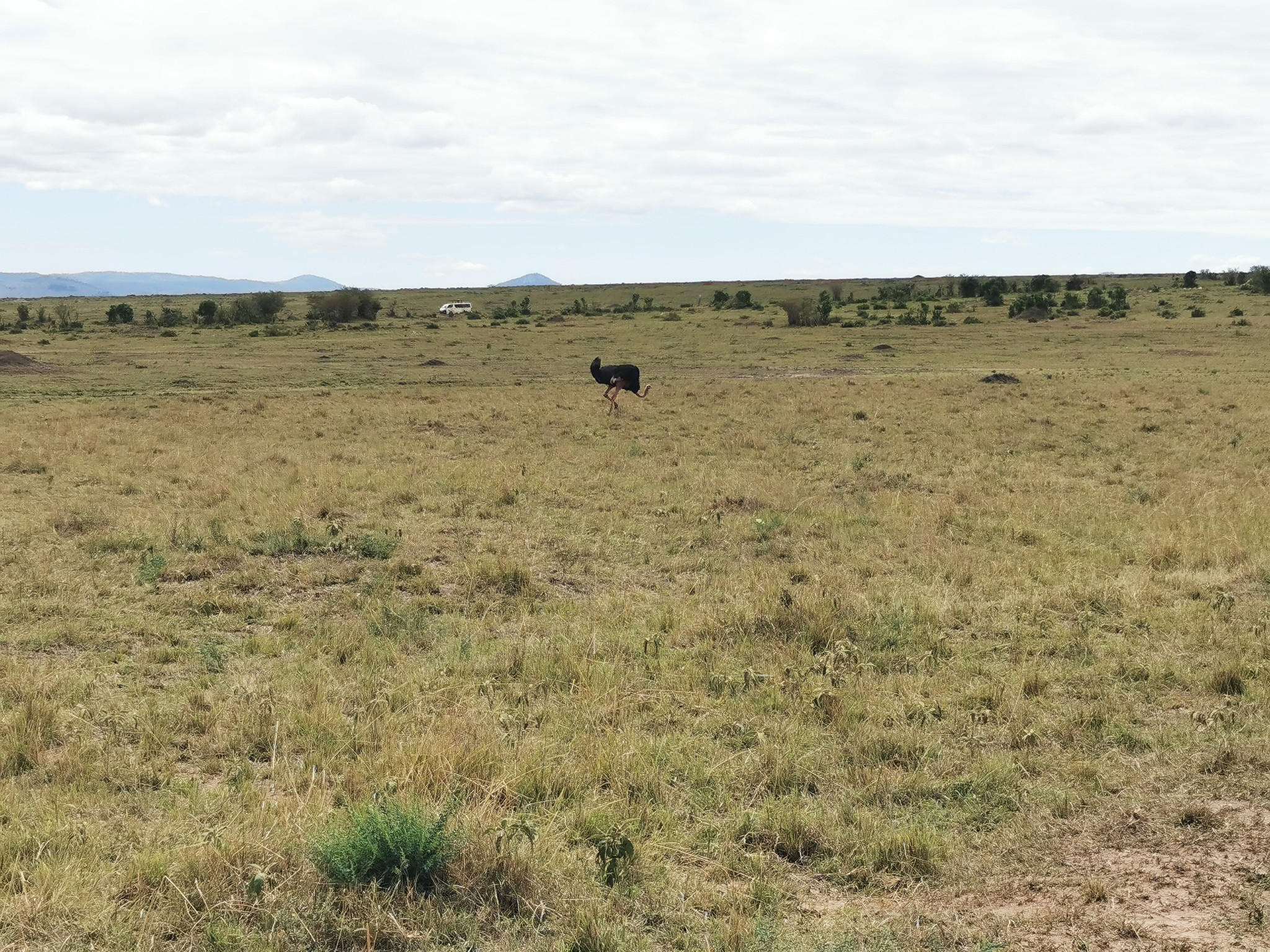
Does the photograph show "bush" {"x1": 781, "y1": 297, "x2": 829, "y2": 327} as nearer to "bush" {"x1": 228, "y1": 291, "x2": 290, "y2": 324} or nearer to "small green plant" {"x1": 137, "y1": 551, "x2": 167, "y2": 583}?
"bush" {"x1": 228, "y1": 291, "x2": 290, "y2": 324}

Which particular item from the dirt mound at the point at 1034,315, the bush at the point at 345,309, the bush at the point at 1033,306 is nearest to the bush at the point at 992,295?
the bush at the point at 1033,306

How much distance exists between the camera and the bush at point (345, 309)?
240 feet

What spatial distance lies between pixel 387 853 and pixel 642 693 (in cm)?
305

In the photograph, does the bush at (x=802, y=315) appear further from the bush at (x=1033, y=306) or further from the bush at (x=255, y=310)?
the bush at (x=255, y=310)

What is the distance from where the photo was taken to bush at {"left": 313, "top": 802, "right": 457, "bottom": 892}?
453cm

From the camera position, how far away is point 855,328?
2354 inches

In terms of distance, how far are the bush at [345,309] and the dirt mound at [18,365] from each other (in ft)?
105

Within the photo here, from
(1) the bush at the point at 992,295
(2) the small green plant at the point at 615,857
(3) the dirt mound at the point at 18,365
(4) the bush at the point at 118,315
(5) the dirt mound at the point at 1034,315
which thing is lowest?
(2) the small green plant at the point at 615,857

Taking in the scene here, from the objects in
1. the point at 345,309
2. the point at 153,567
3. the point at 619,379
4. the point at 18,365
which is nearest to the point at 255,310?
the point at 345,309

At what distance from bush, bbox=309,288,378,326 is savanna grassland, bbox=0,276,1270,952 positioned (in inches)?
2153

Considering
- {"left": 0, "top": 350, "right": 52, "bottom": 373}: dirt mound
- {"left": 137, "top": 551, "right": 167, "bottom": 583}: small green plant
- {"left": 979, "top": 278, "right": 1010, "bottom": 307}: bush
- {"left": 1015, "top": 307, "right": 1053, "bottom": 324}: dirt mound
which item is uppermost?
{"left": 979, "top": 278, "right": 1010, "bottom": 307}: bush

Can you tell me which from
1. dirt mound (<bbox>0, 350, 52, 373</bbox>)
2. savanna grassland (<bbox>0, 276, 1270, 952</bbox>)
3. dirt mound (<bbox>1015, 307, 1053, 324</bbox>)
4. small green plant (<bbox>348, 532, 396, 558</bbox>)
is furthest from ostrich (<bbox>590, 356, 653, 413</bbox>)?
dirt mound (<bbox>1015, 307, 1053, 324</bbox>)

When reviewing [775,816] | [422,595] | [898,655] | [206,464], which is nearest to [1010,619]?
[898,655]

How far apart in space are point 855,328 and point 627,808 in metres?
56.5
